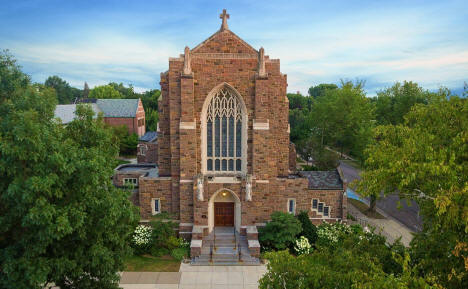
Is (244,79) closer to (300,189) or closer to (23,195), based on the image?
(300,189)

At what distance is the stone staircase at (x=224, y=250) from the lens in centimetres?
1831

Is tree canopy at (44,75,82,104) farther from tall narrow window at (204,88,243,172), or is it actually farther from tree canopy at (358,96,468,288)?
tree canopy at (358,96,468,288)

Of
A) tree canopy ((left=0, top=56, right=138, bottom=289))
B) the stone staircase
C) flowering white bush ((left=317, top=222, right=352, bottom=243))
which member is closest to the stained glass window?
the stone staircase

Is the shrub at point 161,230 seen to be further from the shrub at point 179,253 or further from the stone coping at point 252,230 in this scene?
the stone coping at point 252,230

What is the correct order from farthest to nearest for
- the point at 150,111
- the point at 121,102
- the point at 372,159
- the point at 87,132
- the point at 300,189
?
the point at 150,111, the point at 121,102, the point at 300,189, the point at 87,132, the point at 372,159

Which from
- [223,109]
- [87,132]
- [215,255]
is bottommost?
[215,255]

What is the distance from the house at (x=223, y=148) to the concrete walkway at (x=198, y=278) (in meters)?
1.01

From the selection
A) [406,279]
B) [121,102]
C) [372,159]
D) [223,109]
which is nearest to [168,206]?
[223,109]

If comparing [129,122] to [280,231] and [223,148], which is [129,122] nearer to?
[223,148]

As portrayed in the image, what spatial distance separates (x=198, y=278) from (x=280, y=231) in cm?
546

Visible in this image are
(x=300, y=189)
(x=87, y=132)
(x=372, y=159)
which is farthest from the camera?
(x=300, y=189)

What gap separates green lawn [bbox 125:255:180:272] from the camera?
695 inches

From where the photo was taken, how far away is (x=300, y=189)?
21328 mm

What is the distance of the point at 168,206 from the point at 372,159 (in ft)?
47.7
